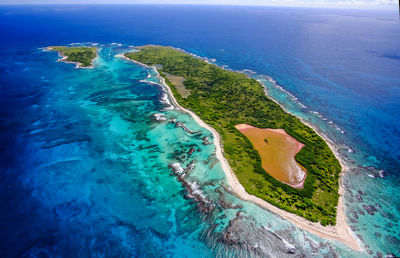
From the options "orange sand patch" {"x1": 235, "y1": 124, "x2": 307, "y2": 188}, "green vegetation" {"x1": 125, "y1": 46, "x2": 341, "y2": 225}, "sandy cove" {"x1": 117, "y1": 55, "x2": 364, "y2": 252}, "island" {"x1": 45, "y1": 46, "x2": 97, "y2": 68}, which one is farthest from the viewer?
"island" {"x1": 45, "y1": 46, "x2": 97, "y2": 68}

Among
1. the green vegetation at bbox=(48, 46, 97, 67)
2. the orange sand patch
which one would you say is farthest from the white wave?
the green vegetation at bbox=(48, 46, 97, 67)

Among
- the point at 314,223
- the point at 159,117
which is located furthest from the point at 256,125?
the point at 314,223

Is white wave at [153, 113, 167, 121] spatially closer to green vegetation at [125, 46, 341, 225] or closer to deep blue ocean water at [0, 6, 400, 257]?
deep blue ocean water at [0, 6, 400, 257]

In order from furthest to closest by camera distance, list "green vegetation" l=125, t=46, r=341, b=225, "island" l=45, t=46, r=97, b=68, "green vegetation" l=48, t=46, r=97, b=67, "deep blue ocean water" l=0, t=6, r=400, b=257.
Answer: "green vegetation" l=48, t=46, r=97, b=67, "island" l=45, t=46, r=97, b=68, "green vegetation" l=125, t=46, r=341, b=225, "deep blue ocean water" l=0, t=6, r=400, b=257

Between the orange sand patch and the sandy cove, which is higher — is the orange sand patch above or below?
above

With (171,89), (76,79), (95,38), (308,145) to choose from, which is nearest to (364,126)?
(308,145)

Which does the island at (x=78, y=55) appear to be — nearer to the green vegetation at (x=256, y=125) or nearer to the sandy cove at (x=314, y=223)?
the green vegetation at (x=256, y=125)

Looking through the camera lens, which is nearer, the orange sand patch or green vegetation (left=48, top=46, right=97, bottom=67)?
the orange sand patch

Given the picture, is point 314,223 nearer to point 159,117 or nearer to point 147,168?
point 147,168

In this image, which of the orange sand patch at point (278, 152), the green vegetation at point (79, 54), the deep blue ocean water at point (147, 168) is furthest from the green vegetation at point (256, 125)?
the green vegetation at point (79, 54)
